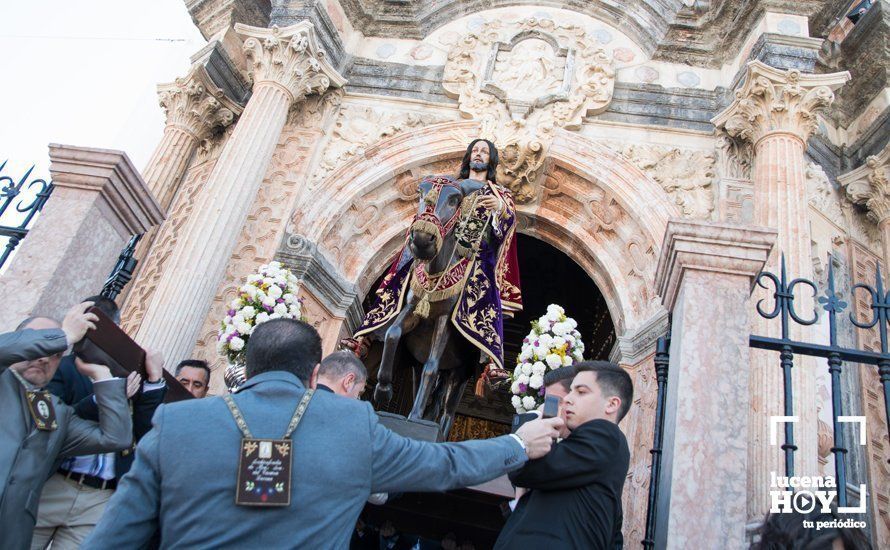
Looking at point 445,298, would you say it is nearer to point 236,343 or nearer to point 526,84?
point 236,343

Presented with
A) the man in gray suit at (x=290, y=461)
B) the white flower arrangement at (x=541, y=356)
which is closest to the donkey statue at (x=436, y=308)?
the white flower arrangement at (x=541, y=356)

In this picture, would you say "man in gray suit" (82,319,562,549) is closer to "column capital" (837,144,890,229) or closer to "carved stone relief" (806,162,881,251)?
"carved stone relief" (806,162,881,251)

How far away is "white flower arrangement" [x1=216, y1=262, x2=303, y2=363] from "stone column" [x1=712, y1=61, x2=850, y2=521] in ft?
14.8

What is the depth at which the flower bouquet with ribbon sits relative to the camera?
680 centimetres

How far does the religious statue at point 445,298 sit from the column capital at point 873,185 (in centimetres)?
592

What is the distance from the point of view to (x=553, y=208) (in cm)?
998

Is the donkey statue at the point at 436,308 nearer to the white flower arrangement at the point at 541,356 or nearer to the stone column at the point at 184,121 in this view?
the white flower arrangement at the point at 541,356

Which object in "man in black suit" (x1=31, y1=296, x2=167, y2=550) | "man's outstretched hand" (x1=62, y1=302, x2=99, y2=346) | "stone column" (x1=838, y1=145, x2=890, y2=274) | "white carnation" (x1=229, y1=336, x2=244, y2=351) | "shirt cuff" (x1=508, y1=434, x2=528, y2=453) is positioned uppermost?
"stone column" (x1=838, y1=145, x2=890, y2=274)

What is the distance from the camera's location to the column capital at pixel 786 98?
27.3 feet

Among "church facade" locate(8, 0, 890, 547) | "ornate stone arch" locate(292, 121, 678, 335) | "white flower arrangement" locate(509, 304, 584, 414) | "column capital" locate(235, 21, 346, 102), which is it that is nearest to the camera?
"white flower arrangement" locate(509, 304, 584, 414)

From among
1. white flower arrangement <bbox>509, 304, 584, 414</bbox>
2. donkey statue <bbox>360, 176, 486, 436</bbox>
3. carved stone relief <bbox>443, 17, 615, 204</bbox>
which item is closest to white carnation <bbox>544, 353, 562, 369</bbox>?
white flower arrangement <bbox>509, 304, 584, 414</bbox>

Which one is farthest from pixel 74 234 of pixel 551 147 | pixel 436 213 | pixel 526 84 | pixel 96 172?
pixel 526 84

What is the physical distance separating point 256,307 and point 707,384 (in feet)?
15.6

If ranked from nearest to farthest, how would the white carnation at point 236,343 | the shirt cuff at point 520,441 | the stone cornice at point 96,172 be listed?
the shirt cuff at point 520,441 < the stone cornice at point 96,172 < the white carnation at point 236,343
